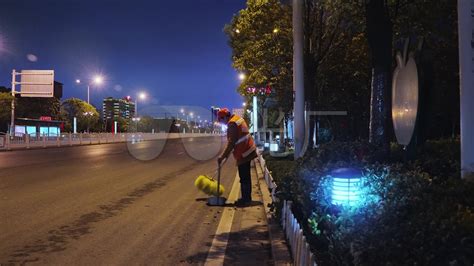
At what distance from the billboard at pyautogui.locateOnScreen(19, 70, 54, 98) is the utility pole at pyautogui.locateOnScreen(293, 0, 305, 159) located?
32894 mm

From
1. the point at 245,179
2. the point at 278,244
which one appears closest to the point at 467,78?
the point at 278,244

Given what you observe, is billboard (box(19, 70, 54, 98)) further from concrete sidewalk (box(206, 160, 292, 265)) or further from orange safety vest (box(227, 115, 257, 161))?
concrete sidewalk (box(206, 160, 292, 265))

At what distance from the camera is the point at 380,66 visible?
22.7ft

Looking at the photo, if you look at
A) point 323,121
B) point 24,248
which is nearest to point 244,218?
point 24,248

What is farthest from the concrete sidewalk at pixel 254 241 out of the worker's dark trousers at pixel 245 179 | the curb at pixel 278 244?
the worker's dark trousers at pixel 245 179

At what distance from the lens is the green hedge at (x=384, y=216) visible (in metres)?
3.14

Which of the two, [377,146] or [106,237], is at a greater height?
[377,146]

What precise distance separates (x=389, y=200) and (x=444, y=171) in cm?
326

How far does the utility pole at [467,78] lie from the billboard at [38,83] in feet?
127

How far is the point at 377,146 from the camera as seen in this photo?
6.18 m

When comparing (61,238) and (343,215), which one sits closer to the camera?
(343,215)

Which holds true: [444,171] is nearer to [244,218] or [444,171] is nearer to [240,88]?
[244,218]

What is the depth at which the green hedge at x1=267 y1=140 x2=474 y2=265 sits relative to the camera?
314cm

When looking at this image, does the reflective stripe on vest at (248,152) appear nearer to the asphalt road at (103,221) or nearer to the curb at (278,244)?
the asphalt road at (103,221)
